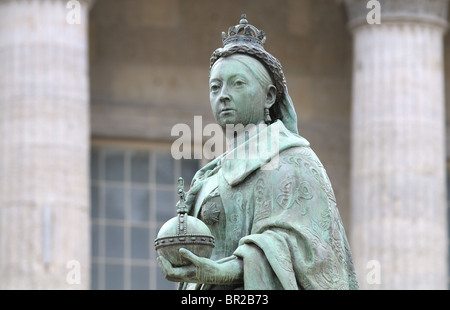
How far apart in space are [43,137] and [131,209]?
3488 mm

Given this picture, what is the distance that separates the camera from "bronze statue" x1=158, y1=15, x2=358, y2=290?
853 cm

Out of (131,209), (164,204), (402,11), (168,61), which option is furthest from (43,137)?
(402,11)

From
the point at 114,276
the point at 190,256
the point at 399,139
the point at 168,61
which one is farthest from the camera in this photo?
the point at 168,61

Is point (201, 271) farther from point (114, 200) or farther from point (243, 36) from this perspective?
point (114, 200)

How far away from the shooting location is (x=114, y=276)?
33.9 m

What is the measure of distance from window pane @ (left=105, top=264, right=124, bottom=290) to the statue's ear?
24672 mm

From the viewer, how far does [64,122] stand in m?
31.2

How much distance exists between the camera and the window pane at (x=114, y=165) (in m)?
34.6

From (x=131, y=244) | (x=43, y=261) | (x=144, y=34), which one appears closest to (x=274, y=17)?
(x=144, y=34)

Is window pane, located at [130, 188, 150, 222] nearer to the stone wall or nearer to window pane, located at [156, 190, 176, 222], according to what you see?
window pane, located at [156, 190, 176, 222]

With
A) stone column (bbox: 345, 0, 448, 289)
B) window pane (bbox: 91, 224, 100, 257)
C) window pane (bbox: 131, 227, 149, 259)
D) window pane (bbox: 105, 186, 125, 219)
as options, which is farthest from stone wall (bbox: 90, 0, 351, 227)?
stone column (bbox: 345, 0, 448, 289)

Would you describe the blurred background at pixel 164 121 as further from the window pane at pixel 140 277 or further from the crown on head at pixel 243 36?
the crown on head at pixel 243 36
